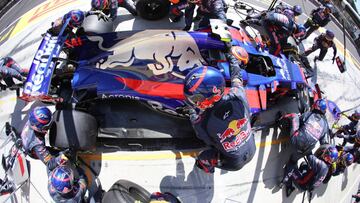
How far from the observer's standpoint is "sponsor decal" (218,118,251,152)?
4902 millimetres

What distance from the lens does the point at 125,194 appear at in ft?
17.2

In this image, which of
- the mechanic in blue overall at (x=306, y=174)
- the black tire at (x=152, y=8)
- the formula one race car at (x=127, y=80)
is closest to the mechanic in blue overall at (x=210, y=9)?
the black tire at (x=152, y=8)

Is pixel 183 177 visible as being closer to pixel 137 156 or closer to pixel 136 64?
pixel 137 156

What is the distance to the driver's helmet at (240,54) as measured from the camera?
6.25 m

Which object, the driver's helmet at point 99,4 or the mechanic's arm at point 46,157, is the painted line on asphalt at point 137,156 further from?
the driver's helmet at point 99,4

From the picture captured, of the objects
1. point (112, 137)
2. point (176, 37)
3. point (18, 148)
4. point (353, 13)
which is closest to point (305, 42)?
point (353, 13)

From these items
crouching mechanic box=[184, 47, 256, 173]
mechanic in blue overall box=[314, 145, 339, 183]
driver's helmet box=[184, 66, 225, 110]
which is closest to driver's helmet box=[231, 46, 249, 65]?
crouching mechanic box=[184, 47, 256, 173]

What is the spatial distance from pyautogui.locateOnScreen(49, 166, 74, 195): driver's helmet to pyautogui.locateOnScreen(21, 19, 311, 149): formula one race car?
805 millimetres

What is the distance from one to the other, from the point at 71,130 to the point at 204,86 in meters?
2.51

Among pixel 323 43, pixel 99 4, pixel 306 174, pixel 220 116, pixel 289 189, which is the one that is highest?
pixel 220 116

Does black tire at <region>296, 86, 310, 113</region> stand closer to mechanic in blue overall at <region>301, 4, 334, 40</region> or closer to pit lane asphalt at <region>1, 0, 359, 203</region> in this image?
pit lane asphalt at <region>1, 0, 359, 203</region>

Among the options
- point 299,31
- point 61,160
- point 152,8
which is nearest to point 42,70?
point 61,160

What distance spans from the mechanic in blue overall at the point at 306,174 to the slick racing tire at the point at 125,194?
Result: 110 inches

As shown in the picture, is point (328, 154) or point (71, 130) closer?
point (71, 130)
